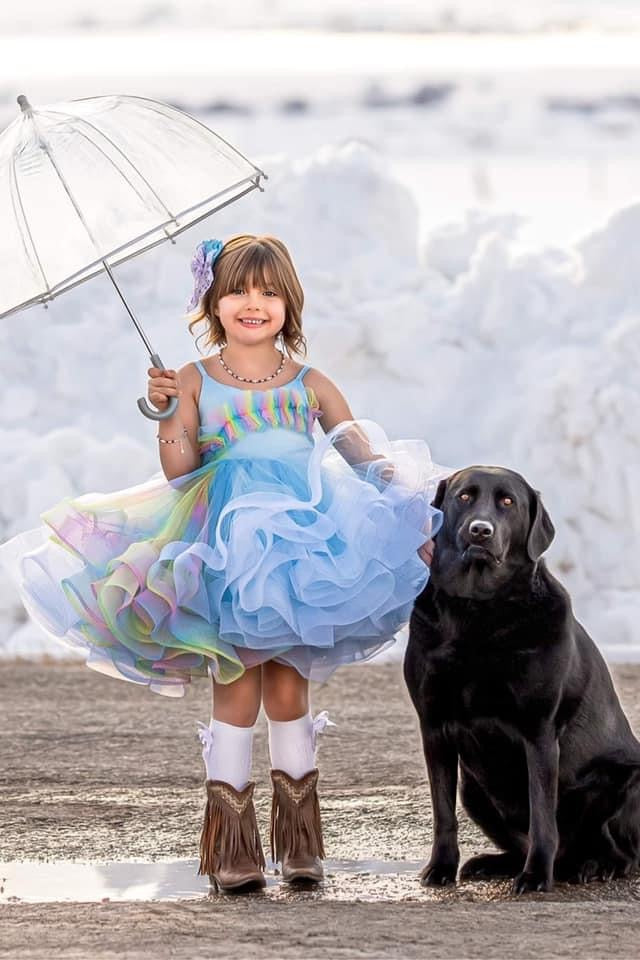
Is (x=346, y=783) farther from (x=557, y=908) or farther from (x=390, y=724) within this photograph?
(x=557, y=908)

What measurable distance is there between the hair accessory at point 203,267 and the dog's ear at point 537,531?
3.60ft

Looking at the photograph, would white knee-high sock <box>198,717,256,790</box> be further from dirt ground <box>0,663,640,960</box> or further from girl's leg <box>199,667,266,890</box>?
dirt ground <box>0,663,640,960</box>

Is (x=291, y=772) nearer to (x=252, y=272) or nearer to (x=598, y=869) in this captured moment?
(x=598, y=869)

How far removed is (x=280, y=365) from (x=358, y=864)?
1.48 meters

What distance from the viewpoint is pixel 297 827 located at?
4.80 meters

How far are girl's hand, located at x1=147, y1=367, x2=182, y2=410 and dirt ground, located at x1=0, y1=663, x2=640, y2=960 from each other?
133 centimetres

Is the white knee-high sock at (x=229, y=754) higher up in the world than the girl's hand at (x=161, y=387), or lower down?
lower down

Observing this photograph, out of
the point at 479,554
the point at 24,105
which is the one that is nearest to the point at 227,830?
the point at 479,554

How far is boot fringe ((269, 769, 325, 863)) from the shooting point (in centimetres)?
480

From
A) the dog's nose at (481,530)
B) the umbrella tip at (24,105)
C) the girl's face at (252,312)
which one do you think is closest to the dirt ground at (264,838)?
the dog's nose at (481,530)

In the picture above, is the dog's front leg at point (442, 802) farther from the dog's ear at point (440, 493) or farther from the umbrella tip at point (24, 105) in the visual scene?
the umbrella tip at point (24, 105)

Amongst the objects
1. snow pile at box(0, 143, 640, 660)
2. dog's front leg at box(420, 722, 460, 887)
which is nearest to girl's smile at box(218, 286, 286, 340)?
dog's front leg at box(420, 722, 460, 887)

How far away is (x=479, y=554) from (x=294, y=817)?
2.92 feet

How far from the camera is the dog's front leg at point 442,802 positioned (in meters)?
4.77
